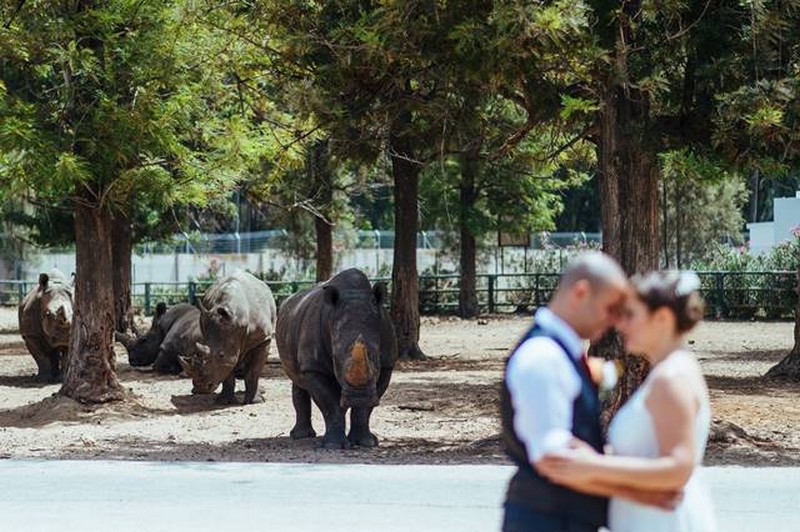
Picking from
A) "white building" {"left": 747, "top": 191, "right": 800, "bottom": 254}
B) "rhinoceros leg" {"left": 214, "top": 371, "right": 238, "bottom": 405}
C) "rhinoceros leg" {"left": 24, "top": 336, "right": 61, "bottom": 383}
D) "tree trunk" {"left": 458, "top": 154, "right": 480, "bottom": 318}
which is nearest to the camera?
"rhinoceros leg" {"left": 214, "top": 371, "right": 238, "bottom": 405}

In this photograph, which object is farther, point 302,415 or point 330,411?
point 302,415

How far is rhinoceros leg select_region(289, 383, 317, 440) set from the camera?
1553 cm

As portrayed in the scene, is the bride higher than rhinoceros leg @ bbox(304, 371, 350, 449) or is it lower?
higher

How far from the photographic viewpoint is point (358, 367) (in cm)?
1384

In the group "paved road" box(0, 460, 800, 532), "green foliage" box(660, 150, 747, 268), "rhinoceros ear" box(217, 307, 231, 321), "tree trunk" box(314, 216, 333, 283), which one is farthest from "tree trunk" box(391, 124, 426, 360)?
"green foliage" box(660, 150, 747, 268)

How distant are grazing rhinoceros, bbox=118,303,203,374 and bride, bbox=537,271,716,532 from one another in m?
18.2

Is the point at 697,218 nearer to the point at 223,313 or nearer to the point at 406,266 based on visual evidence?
the point at 406,266

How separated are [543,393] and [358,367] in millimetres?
9223

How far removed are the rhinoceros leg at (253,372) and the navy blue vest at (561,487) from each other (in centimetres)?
1456

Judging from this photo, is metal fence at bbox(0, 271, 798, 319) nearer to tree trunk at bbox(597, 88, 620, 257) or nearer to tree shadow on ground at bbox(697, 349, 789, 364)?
tree shadow on ground at bbox(697, 349, 789, 364)

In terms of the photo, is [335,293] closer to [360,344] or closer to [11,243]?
[360,344]

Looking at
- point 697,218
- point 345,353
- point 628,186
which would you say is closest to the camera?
point 345,353

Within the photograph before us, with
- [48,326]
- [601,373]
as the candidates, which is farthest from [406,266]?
[601,373]

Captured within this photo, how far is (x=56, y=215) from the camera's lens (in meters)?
33.8
